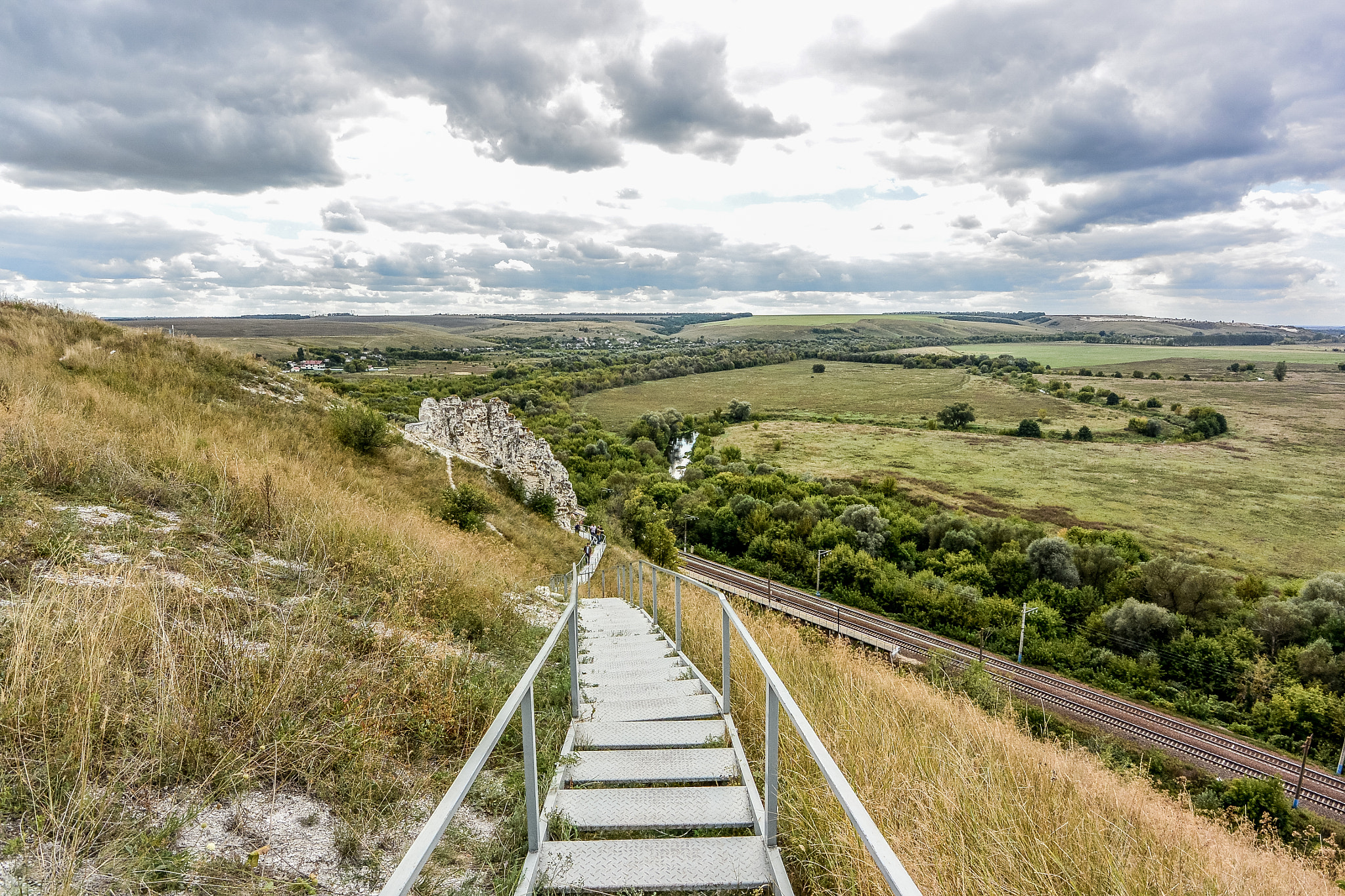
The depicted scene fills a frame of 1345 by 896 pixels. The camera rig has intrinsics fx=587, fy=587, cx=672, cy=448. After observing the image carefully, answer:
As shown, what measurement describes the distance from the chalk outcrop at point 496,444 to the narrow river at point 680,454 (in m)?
41.0

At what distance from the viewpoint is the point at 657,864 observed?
3107 mm

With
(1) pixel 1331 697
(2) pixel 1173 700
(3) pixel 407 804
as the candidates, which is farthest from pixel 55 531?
(1) pixel 1331 697

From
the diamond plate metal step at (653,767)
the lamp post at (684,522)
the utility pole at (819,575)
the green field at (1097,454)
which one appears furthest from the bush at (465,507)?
the green field at (1097,454)

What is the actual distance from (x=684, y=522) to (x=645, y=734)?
52.8 m

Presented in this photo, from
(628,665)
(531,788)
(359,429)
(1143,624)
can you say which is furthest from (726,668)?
(1143,624)

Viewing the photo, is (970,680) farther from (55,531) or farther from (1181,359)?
(1181,359)

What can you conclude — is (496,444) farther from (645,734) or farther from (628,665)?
(645,734)

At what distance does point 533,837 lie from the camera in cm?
316

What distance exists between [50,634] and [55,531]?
2633 mm

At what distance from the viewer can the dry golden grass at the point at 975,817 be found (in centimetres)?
323

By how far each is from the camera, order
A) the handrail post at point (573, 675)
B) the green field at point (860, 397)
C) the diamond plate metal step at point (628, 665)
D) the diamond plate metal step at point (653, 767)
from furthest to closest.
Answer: the green field at point (860, 397), the diamond plate metal step at point (628, 665), the handrail post at point (573, 675), the diamond plate metal step at point (653, 767)

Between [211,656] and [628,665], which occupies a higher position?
[211,656]

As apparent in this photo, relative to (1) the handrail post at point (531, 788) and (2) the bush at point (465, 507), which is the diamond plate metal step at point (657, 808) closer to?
A: (1) the handrail post at point (531, 788)

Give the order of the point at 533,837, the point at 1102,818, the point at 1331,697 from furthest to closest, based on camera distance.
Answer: the point at 1331,697 < the point at 1102,818 < the point at 533,837
